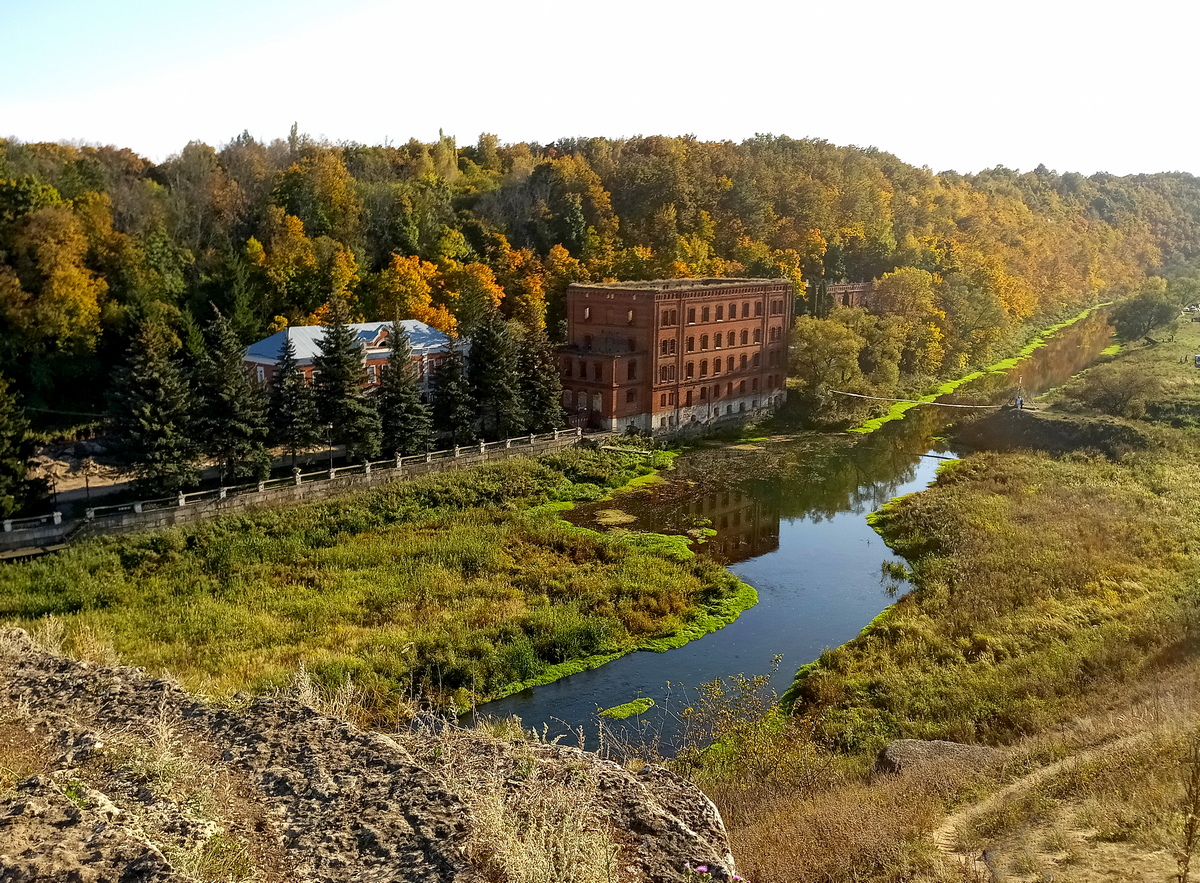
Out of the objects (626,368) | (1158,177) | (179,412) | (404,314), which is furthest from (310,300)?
(1158,177)

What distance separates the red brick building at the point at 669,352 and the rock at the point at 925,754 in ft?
90.8

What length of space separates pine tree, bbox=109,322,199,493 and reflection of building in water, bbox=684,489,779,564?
54.9 ft

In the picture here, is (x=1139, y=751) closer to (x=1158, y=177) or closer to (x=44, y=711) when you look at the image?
(x=44, y=711)

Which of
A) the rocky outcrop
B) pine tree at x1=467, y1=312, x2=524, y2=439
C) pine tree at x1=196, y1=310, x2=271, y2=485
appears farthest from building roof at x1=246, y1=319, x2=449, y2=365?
the rocky outcrop

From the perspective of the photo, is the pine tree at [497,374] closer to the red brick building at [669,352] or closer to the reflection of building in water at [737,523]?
the red brick building at [669,352]

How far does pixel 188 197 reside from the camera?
5156 centimetres

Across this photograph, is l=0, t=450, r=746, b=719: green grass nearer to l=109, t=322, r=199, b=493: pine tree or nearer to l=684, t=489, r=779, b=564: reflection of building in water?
l=684, t=489, r=779, b=564: reflection of building in water

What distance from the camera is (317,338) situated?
1502 inches

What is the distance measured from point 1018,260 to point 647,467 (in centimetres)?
6807

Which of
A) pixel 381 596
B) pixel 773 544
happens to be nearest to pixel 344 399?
pixel 381 596

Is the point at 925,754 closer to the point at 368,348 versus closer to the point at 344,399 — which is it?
the point at 344,399

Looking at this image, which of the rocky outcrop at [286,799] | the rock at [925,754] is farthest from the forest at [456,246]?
the rock at [925,754]

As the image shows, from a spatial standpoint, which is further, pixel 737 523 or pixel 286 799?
pixel 737 523

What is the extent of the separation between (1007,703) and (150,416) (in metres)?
23.8
